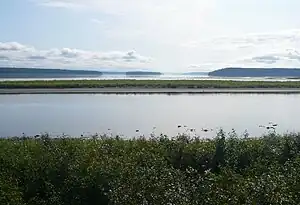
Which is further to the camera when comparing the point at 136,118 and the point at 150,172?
the point at 136,118

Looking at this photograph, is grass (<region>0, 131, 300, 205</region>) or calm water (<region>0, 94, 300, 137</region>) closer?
grass (<region>0, 131, 300, 205</region>)

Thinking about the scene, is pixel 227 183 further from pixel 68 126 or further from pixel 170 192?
pixel 68 126

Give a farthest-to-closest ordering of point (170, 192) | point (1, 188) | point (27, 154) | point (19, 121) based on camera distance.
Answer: point (19, 121) → point (27, 154) → point (1, 188) → point (170, 192)

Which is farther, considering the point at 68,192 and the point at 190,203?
the point at 68,192

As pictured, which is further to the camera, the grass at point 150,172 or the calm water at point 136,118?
the calm water at point 136,118

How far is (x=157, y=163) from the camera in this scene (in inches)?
455

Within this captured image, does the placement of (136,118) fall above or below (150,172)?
below

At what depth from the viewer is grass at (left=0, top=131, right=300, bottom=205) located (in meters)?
8.68

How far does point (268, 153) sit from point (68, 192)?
21.2 ft

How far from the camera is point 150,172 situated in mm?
9805

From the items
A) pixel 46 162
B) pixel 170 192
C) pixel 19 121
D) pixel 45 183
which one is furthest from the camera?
pixel 19 121

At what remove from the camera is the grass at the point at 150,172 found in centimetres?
868

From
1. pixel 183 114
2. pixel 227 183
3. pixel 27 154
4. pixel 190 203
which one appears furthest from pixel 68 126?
pixel 190 203

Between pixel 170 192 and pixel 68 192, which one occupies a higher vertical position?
pixel 170 192
